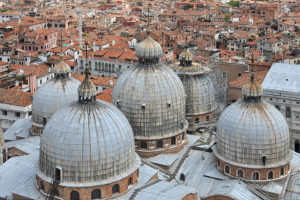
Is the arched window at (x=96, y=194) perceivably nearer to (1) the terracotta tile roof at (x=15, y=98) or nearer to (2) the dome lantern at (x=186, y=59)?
(2) the dome lantern at (x=186, y=59)

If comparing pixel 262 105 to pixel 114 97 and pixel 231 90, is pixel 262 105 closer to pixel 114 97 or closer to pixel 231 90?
pixel 114 97

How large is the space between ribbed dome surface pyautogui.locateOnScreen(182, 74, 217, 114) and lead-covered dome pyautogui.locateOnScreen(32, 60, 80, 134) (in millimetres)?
9521

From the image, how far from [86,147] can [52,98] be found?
1229cm

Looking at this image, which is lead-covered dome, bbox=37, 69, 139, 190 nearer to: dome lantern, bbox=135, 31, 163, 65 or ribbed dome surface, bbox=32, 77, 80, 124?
dome lantern, bbox=135, 31, 163, 65

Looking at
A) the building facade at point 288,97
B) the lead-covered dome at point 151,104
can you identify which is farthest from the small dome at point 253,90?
the building facade at point 288,97

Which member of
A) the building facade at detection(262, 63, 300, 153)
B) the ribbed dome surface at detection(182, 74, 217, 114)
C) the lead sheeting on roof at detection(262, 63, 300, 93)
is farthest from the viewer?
the lead sheeting on roof at detection(262, 63, 300, 93)

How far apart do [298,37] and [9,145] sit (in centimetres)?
8349

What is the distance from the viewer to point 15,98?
159 feet

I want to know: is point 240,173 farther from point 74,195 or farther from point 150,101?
point 74,195

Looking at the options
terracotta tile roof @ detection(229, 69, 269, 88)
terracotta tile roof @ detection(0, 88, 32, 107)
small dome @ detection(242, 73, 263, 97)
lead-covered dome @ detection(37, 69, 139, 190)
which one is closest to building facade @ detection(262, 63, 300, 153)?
terracotta tile roof @ detection(229, 69, 269, 88)

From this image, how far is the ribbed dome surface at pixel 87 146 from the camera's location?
87.2ft

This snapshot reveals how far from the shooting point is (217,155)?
3244 centimetres

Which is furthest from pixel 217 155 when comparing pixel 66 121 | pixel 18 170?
pixel 18 170

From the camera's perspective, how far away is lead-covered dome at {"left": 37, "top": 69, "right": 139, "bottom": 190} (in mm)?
26578
